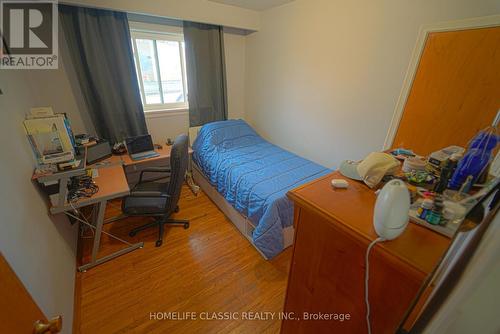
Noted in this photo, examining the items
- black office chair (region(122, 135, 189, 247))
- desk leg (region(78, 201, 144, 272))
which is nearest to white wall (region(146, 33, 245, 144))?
black office chair (region(122, 135, 189, 247))

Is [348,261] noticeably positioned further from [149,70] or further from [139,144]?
[149,70]

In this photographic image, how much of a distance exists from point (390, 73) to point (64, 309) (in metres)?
3.11

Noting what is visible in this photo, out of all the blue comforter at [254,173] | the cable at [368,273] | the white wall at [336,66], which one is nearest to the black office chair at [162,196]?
the blue comforter at [254,173]

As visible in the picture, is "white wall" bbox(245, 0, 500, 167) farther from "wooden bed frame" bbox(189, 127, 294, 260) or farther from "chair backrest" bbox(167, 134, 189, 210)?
"chair backrest" bbox(167, 134, 189, 210)

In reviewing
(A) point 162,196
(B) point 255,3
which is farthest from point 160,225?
(B) point 255,3

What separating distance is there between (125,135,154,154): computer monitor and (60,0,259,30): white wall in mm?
1353

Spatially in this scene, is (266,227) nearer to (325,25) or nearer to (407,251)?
(407,251)

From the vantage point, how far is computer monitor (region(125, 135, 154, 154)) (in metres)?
2.40

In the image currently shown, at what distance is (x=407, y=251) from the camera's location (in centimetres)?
54

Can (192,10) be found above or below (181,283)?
above

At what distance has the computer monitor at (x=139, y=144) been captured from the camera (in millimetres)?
2404

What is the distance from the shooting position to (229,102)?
3506 millimetres

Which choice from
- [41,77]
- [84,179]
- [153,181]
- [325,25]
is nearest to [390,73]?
[325,25]

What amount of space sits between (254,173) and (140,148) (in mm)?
1505
